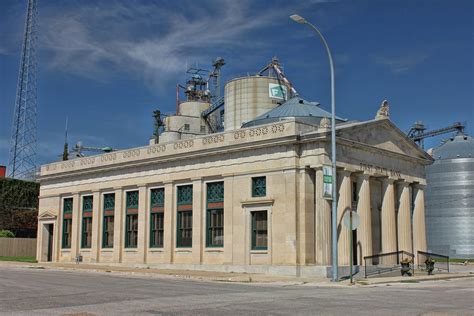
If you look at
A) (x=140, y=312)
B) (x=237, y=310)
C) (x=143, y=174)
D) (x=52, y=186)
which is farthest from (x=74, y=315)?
(x=52, y=186)

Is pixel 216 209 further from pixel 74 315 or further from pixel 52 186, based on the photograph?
pixel 74 315

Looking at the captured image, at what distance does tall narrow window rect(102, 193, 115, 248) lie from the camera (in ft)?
146

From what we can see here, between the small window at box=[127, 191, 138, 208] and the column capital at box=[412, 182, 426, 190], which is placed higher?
the column capital at box=[412, 182, 426, 190]

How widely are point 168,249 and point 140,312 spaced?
86.7 feet

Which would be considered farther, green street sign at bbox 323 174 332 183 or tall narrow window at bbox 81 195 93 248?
tall narrow window at bbox 81 195 93 248

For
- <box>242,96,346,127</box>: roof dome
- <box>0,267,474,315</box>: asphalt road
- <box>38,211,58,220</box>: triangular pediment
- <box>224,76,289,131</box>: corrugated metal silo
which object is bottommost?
<box>0,267,474,315</box>: asphalt road

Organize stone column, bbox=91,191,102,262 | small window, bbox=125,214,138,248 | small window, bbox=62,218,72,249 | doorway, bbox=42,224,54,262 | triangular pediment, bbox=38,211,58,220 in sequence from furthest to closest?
doorway, bbox=42,224,54,262
triangular pediment, bbox=38,211,58,220
small window, bbox=62,218,72,249
stone column, bbox=91,191,102,262
small window, bbox=125,214,138,248

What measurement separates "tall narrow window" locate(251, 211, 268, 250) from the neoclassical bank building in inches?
2.3

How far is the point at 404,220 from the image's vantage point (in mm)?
40125

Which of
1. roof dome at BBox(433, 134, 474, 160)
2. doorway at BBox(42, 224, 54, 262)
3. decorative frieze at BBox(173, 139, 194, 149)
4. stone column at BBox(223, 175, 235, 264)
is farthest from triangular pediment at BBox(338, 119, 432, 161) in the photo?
roof dome at BBox(433, 134, 474, 160)

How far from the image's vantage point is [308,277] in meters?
31.9

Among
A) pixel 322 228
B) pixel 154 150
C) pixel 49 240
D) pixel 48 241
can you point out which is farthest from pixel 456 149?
pixel 48 241

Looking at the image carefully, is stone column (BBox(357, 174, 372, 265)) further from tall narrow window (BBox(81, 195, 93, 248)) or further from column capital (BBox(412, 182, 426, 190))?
tall narrow window (BBox(81, 195, 93, 248))

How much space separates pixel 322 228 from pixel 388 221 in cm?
692
